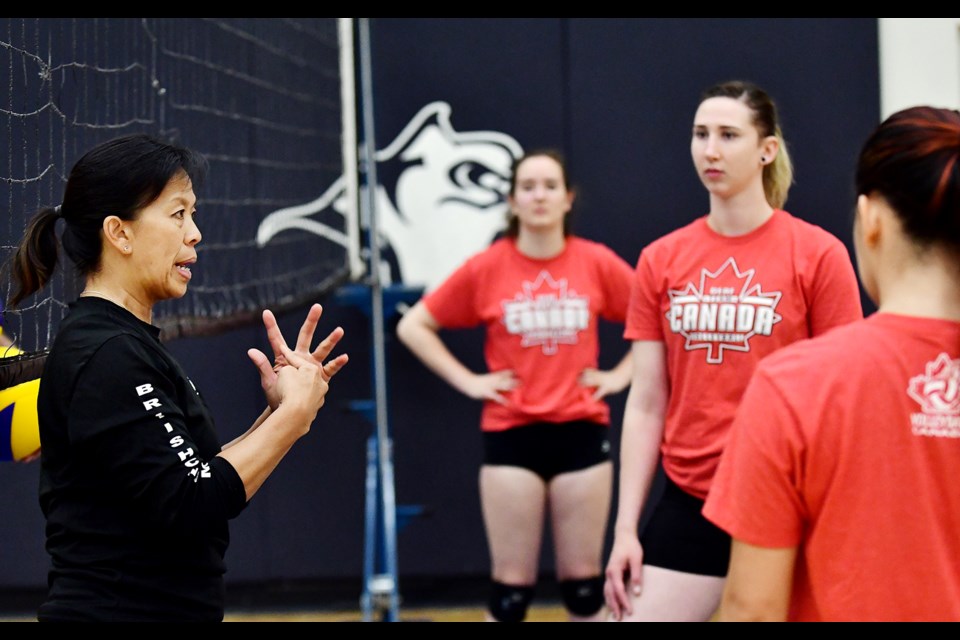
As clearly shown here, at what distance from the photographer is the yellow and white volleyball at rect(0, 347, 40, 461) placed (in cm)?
231

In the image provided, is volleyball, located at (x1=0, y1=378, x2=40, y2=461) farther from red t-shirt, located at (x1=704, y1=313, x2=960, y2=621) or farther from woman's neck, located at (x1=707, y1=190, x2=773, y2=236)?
woman's neck, located at (x1=707, y1=190, x2=773, y2=236)

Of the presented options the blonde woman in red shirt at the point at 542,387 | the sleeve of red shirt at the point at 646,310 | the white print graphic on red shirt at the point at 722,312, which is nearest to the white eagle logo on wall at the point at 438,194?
the blonde woman in red shirt at the point at 542,387

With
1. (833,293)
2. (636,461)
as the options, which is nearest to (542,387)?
(636,461)

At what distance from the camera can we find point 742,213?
289 centimetres

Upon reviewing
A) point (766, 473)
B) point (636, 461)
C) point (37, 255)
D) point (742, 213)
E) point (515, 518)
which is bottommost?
point (515, 518)

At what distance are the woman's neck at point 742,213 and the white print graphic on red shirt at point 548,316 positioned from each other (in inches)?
58.0

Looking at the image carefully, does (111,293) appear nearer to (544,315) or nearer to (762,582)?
(762,582)

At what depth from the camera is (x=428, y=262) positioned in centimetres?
525

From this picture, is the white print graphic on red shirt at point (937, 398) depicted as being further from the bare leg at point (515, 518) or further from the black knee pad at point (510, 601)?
the black knee pad at point (510, 601)

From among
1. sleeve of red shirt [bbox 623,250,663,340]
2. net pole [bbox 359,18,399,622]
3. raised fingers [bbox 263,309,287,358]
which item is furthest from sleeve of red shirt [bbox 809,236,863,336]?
net pole [bbox 359,18,399,622]

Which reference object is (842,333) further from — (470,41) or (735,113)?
→ (470,41)

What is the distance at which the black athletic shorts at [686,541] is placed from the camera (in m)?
2.77

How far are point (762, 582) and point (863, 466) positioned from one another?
202mm

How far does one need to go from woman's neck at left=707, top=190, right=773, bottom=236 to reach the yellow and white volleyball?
164cm
